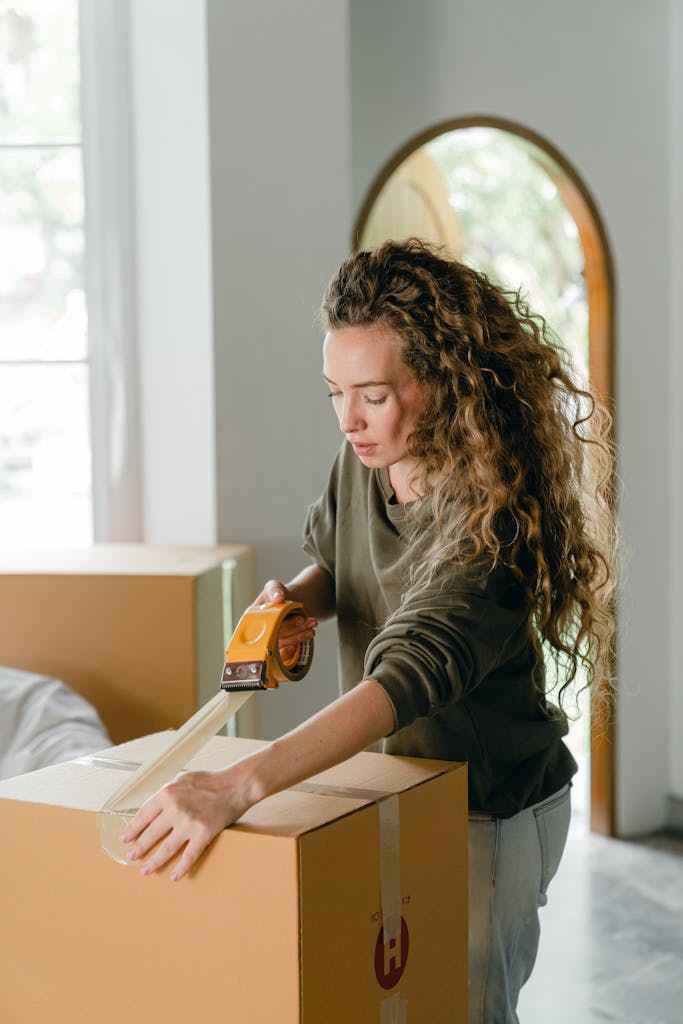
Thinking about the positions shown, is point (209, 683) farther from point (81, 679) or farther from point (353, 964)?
point (353, 964)

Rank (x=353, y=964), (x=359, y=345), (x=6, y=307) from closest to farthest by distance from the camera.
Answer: (x=353, y=964) < (x=359, y=345) < (x=6, y=307)

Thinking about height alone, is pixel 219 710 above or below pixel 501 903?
above

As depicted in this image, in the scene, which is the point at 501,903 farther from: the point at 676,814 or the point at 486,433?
the point at 676,814

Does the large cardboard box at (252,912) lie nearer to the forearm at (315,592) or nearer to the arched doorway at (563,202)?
the forearm at (315,592)

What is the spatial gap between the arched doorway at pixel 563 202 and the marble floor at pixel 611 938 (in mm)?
214

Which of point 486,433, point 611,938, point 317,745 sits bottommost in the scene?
point 611,938

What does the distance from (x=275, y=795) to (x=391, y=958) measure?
197 millimetres

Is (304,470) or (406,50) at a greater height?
(406,50)

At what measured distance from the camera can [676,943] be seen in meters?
2.96

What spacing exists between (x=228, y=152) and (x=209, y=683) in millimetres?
1105

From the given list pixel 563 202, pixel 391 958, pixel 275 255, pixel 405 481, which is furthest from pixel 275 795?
pixel 563 202

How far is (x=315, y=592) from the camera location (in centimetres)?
168

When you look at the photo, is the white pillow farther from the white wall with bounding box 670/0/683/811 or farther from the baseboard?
the baseboard

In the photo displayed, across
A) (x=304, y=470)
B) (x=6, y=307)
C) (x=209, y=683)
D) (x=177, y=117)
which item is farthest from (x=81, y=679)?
(x=177, y=117)
